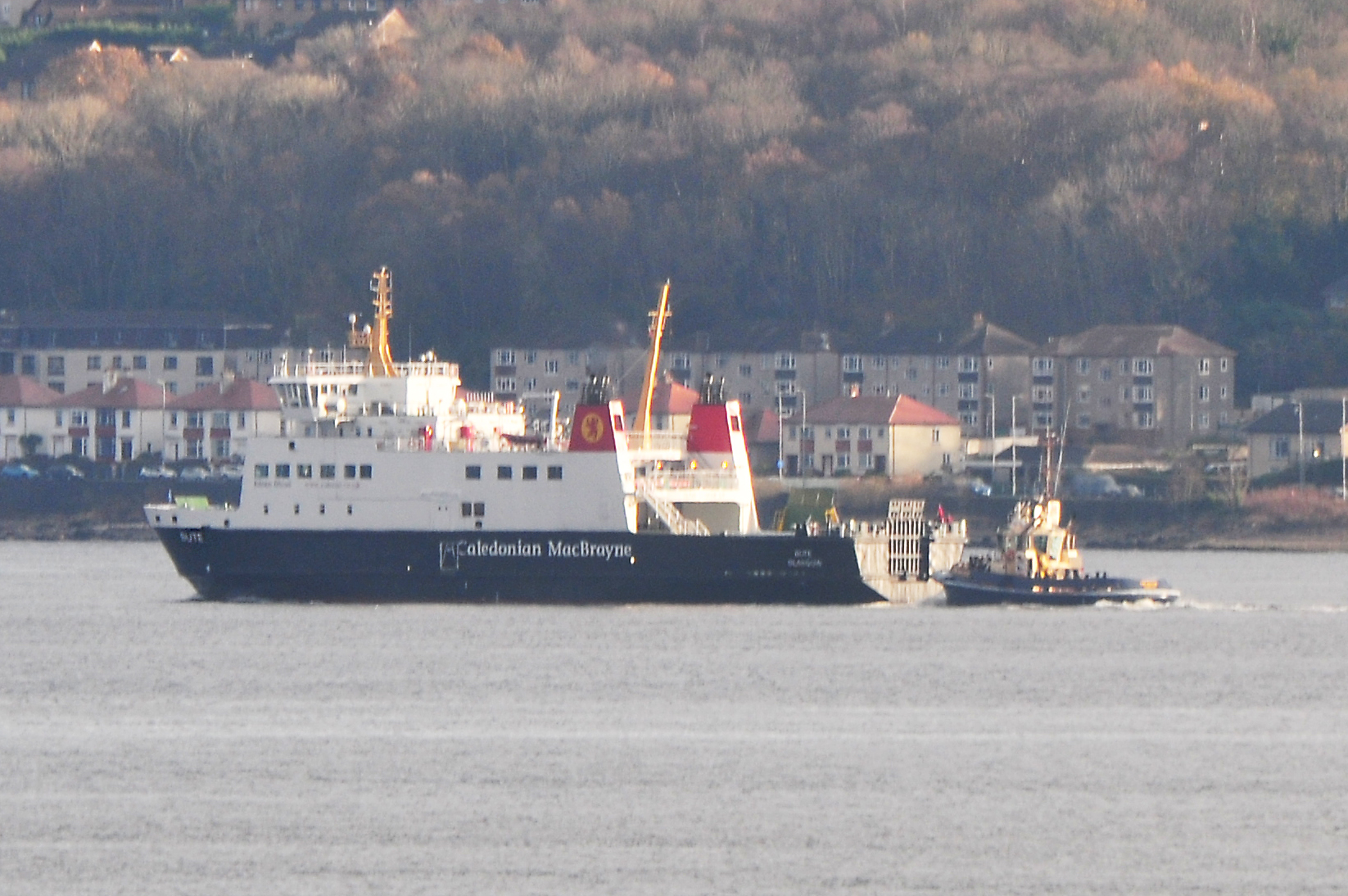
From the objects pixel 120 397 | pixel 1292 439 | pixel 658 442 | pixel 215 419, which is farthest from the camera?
pixel 120 397

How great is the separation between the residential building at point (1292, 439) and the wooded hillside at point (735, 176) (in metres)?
9.23

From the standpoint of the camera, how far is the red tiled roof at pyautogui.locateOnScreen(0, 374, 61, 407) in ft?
352

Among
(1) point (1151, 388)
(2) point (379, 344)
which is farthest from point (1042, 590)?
(1) point (1151, 388)

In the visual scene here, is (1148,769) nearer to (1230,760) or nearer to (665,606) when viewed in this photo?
(1230,760)

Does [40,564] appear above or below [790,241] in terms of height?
below

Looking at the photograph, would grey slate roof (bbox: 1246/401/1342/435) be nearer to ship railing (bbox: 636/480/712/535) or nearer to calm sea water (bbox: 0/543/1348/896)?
calm sea water (bbox: 0/543/1348/896)

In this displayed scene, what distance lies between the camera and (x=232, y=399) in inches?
4107

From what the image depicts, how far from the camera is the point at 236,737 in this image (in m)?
34.3

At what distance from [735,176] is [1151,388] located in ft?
85.8

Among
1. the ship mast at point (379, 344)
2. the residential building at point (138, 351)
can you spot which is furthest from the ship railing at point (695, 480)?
the residential building at point (138, 351)

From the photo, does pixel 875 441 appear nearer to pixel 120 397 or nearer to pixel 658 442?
pixel 120 397

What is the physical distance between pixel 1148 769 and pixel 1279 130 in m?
83.6

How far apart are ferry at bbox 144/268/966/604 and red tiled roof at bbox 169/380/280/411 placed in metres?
52.2

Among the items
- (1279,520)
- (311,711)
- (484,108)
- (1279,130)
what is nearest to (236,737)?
(311,711)
